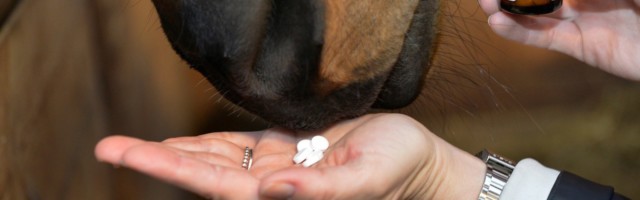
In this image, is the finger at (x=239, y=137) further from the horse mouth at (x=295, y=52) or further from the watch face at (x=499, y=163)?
the watch face at (x=499, y=163)

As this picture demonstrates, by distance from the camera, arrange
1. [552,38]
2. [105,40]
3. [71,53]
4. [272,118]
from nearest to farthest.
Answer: [272,118], [552,38], [71,53], [105,40]

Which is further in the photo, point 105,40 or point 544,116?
point 544,116

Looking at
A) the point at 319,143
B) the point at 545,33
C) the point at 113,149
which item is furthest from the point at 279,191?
the point at 545,33

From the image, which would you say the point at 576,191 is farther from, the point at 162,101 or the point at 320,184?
the point at 162,101

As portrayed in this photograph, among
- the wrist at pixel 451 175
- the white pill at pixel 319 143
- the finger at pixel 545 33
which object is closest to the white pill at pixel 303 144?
the white pill at pixel 319 143

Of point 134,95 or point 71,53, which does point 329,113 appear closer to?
point 71,53

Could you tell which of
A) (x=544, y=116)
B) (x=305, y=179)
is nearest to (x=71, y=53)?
(x=305, y=179)
